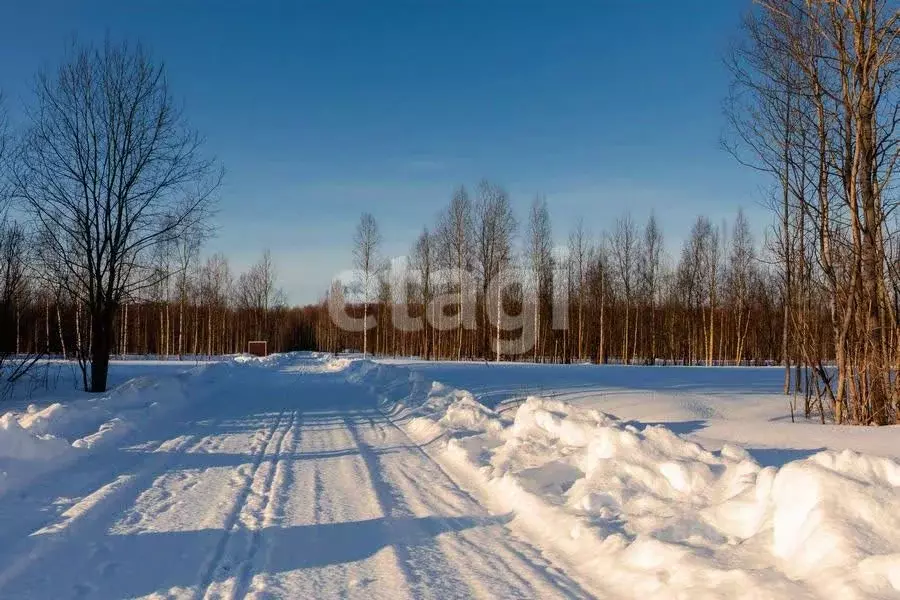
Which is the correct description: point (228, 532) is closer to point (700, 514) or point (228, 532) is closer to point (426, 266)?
point (700, 514)

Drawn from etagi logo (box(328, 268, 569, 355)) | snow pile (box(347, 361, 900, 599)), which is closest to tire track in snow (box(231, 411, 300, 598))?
snow pile (box(347, 361, 900, 599))

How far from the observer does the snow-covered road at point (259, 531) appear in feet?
12.6

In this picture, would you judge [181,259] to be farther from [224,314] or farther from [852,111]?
[852,111]

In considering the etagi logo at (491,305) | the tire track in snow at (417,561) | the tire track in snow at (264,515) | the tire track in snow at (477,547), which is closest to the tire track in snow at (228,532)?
the tire track in snow at (264,515)

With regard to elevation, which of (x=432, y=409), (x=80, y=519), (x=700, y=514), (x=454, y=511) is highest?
(x=700, y=514)

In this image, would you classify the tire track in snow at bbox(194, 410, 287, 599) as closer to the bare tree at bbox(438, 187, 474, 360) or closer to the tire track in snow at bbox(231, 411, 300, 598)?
the tire track in snow at bbox(231, 411, 300, 598)

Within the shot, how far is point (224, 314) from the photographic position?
67.7 metres

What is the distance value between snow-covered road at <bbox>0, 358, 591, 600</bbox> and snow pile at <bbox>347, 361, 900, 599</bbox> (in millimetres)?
437

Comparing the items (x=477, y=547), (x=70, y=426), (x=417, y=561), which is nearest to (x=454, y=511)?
(x=477, y=547)

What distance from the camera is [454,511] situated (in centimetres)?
561

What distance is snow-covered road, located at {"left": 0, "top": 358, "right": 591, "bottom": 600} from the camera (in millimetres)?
3836

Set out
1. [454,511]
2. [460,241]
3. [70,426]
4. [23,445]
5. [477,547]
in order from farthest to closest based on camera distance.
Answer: [460,241], [70,426], [23,445], [454,511], [477,547]

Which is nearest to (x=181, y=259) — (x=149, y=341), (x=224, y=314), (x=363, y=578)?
(x=224, y=314)

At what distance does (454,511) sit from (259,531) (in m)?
1.75
